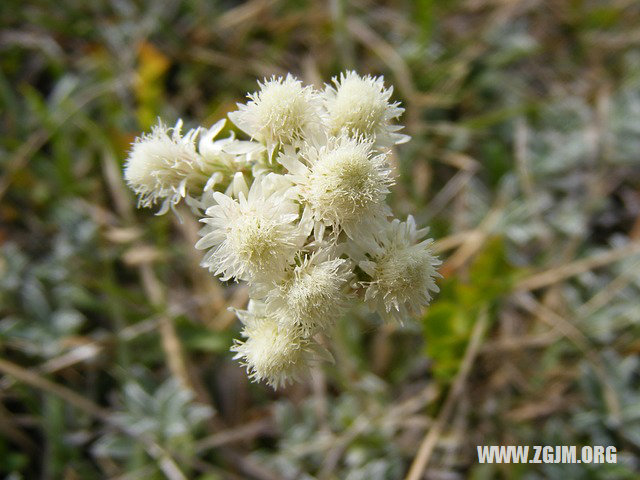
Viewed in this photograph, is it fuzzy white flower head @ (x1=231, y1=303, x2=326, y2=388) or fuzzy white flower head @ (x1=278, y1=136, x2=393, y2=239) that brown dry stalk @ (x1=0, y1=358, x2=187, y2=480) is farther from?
fuzzy white flower head @ (x1=278, y1=136, x2=393, y2=239)

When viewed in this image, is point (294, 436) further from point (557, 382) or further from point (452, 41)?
point (452, 41)

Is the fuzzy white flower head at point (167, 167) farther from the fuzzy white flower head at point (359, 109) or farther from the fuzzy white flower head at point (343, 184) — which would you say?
the fuzzy white flower head at point (359, 109)

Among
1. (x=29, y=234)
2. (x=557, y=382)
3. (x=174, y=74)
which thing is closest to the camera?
(x=557, y=382)

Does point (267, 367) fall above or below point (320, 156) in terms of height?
below

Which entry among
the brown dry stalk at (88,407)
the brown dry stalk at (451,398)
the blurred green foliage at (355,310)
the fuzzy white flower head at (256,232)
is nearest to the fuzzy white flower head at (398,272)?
the fuzzy white flower head at (256,232)

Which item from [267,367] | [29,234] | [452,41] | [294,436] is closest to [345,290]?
[267,367]

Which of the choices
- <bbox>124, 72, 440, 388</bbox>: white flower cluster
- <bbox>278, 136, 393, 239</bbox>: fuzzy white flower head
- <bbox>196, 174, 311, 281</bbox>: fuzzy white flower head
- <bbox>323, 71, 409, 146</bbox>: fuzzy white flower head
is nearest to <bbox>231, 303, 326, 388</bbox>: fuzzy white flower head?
<bbox>124, 72, 440, 388</bbox>: white flower cluster
